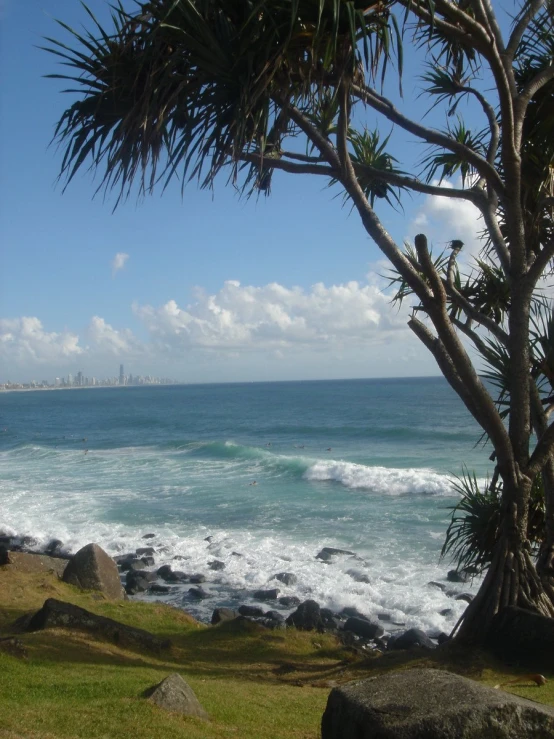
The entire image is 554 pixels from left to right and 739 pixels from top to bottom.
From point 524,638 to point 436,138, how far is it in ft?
12.6

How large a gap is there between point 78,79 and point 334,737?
448 centimetres

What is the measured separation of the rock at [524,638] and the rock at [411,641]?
4081 millimetres

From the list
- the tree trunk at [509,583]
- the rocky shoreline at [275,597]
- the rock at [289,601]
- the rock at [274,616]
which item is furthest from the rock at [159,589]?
the tree trunk at [509,583]

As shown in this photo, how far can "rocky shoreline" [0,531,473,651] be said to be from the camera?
979 centimetres

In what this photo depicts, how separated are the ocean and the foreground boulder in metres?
3.72

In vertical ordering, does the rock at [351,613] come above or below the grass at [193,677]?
below

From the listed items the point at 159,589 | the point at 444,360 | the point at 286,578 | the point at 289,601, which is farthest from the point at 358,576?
the point at 444,360

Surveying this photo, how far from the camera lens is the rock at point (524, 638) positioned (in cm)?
515

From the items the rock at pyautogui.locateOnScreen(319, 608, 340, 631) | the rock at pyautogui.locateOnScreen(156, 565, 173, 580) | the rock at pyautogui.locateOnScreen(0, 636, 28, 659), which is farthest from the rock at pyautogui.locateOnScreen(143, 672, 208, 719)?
the rock at pyautogui.locateOnScreen(156, 565, 173, 580)

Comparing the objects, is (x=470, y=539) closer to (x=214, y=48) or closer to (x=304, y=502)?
(x=214, y=48)

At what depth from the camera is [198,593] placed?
12.1 m

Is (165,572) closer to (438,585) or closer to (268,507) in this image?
(438,585)

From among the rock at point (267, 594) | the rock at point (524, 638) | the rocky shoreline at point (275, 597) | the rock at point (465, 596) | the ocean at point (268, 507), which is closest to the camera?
the rock at point (524, 638)

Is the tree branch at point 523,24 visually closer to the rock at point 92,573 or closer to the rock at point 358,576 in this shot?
the rock at point 92,573
